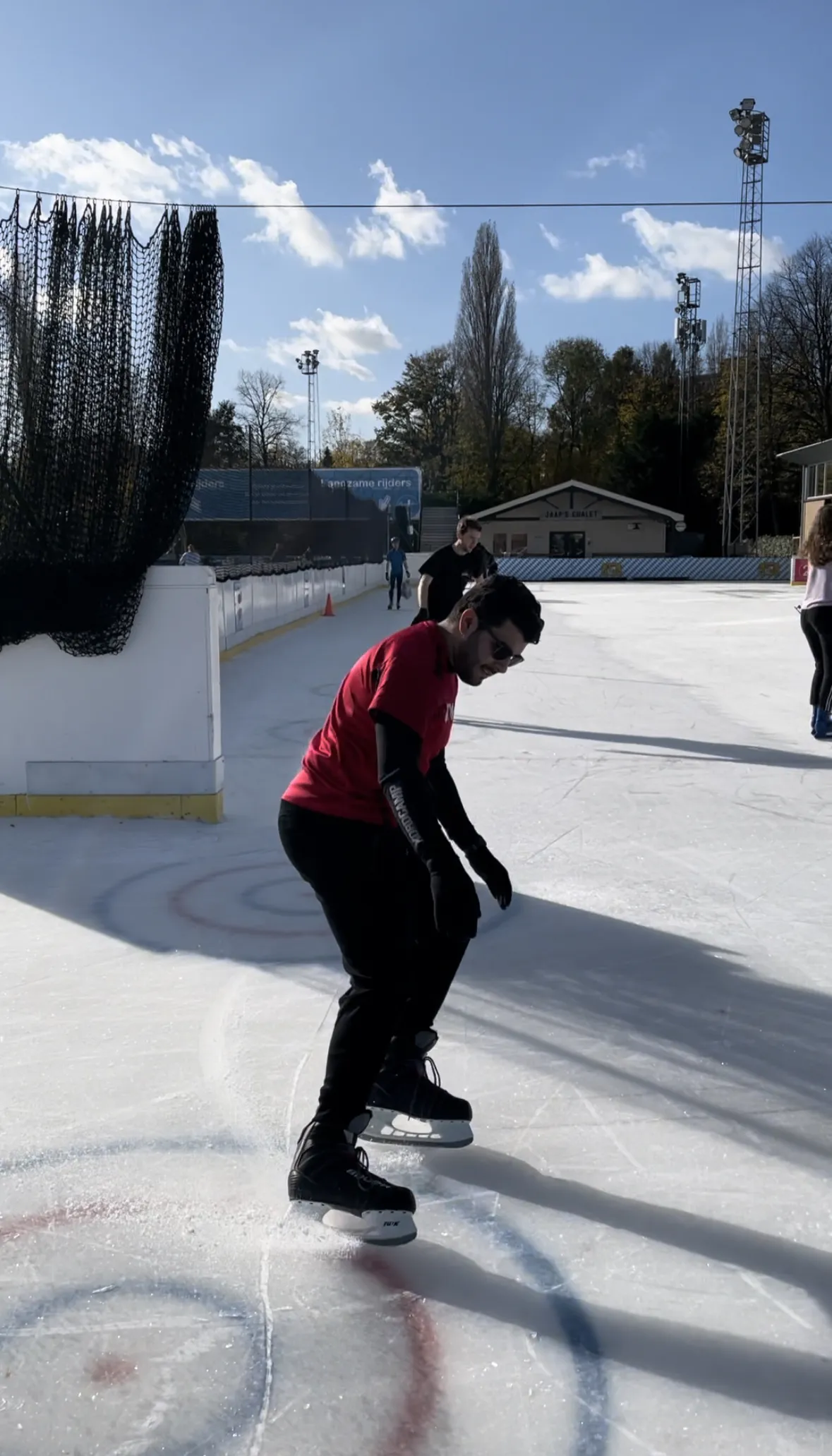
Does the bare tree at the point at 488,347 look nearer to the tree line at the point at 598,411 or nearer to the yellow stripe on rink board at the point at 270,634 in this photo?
the tree line at the point at 598,411

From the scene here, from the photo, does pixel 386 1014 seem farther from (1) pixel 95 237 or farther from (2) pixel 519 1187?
(1) pixel 95 237

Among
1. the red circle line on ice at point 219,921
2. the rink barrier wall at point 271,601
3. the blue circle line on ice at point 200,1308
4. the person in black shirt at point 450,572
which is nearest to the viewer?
the blue circle line on ice at point 200,1308

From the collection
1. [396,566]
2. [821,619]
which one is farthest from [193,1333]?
[396,566]

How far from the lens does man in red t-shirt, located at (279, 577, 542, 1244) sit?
→ 6.72ft

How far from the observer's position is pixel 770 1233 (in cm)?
217

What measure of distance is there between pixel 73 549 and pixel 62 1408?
13.6 feet

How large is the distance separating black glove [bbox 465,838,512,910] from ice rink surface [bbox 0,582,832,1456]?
1.99ft

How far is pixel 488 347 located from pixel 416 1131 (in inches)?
2225

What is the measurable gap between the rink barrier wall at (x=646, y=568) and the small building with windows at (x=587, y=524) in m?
7.65

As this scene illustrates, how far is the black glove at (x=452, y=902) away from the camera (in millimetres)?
1964

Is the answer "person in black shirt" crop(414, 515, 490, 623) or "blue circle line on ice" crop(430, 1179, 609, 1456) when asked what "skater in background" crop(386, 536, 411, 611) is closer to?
"person in black shirt" crop(414, 515, 490, 623)

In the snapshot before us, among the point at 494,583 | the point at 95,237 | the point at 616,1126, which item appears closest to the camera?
the point at 494,583

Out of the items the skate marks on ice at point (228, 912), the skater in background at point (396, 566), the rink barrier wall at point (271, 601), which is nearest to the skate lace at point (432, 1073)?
the skate marks on ice at point (228, 912)

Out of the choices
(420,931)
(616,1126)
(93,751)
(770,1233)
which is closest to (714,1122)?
(616,1126)
